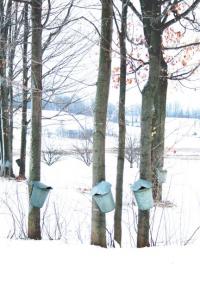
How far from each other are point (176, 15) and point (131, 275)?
320 cm

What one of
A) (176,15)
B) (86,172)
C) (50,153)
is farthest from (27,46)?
(50,153)

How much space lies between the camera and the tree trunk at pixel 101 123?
→ 4703mm

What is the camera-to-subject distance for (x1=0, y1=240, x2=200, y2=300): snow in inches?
130

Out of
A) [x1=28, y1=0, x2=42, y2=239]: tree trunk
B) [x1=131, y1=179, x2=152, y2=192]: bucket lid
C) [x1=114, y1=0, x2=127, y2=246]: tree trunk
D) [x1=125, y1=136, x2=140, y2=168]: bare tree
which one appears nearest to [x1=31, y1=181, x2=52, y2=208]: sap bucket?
[x1=28, y1=0, x2=42, y2=239]: tree trunk

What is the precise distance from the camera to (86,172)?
64.8 feet

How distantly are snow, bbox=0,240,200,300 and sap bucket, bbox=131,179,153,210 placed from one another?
484mm

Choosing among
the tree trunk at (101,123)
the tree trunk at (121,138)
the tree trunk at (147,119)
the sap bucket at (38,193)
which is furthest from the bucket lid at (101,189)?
the tree trunk at (121,138)

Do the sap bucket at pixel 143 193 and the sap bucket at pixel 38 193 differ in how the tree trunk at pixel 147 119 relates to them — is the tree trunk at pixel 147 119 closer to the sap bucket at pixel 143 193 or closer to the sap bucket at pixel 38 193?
the sap bucket at pixel 143 193

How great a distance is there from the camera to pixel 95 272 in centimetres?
375

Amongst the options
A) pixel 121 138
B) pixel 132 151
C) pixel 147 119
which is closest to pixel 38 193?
pixel 147 119

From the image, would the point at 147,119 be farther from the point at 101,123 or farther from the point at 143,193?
the point at 143,193

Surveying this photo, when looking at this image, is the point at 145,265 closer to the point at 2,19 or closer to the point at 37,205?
the point at 37,205

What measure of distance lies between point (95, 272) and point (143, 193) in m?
1.12

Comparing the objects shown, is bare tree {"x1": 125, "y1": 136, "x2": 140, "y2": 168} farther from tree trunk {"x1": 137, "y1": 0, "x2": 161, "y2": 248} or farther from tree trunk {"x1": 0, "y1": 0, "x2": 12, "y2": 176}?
tree trunk {"x1": 137, "y1": 0, "x2": 161, "y2": 248}
